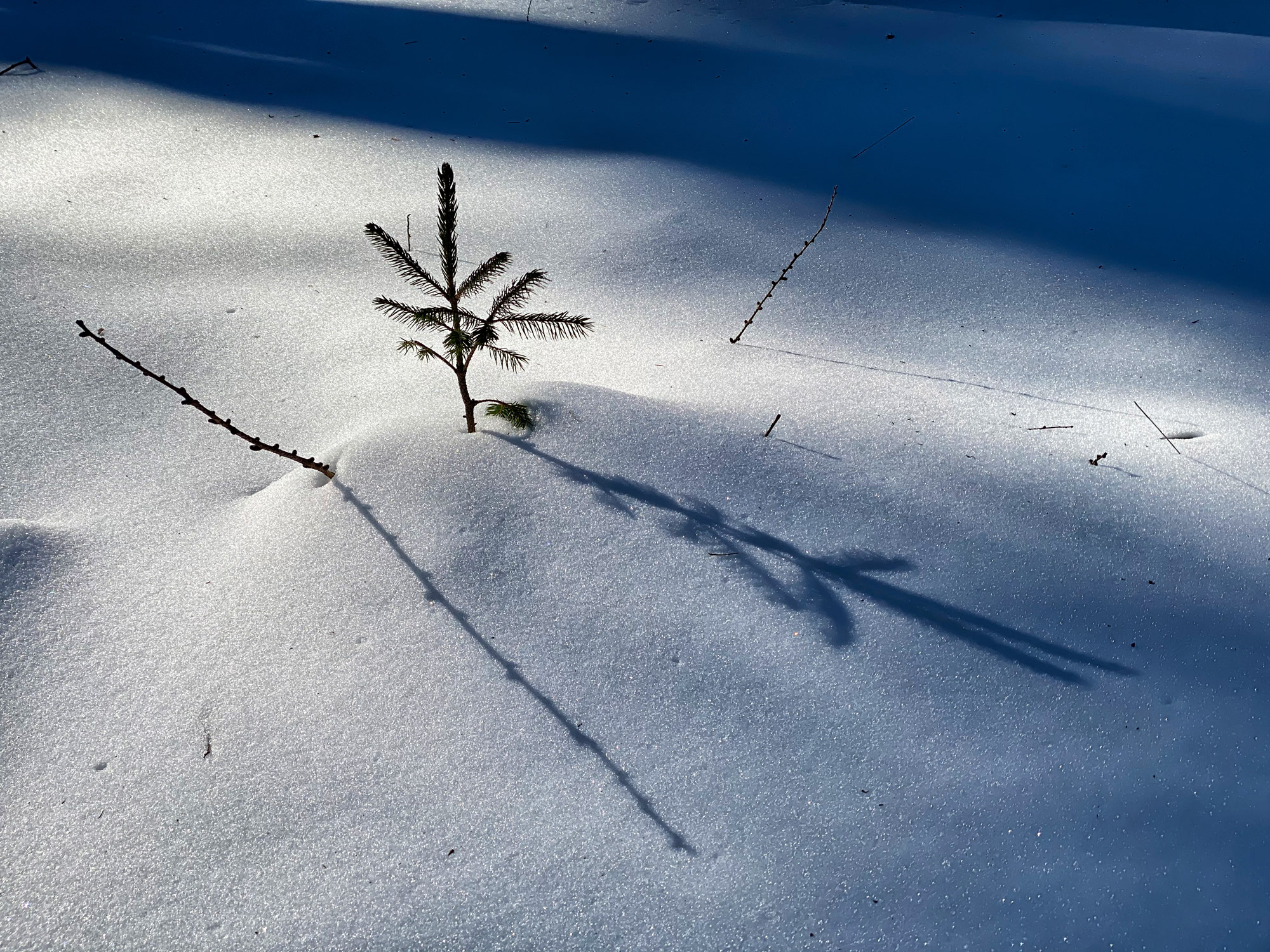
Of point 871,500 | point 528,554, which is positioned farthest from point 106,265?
point 871,500

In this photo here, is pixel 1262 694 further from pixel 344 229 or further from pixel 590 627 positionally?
pixel 344 229

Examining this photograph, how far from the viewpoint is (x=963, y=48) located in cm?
540

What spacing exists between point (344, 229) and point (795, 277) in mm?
2090

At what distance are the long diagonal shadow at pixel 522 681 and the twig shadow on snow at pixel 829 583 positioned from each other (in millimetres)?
501

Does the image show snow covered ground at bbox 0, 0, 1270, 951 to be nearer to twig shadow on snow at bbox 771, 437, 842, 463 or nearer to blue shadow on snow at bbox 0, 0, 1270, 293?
twig shadow on snow at bbox 771, 437, 842, 463

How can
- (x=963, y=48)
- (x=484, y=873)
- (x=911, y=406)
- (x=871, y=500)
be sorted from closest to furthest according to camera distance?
(x=484, y=873) < (x=871, y=500) < (x=911, y=406) < (x=963, y=48)

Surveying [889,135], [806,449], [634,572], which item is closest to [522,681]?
[634,572]

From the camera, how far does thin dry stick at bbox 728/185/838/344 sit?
2.99 meters

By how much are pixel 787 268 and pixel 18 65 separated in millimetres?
4635

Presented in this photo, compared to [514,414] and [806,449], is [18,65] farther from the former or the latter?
[806,449]

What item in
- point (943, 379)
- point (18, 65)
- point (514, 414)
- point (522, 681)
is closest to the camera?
point (522, 681)

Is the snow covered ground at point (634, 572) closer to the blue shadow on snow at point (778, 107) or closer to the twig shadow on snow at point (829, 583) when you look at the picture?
the twig shadow on snow at point (829, 583)

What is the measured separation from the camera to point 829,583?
2.03 metres

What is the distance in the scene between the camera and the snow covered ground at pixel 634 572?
1561 mm
